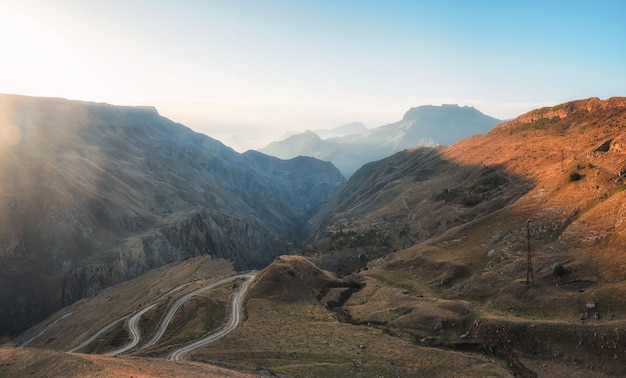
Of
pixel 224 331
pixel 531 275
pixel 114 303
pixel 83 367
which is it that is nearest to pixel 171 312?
pixel 224 331

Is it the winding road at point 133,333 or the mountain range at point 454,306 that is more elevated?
the mountain range at point 454,306

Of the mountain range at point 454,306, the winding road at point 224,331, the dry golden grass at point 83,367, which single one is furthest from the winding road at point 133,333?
the dry golden grass at point 83,367

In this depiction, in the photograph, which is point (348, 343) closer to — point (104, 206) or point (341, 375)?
point (341, 375)

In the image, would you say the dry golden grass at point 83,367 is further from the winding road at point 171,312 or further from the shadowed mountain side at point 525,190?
the shadowed mountain side at point 525,190

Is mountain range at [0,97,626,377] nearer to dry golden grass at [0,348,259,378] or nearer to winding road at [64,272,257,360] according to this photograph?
dry golden grass at [0,348,259,378]

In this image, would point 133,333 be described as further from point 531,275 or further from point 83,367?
point 531,275

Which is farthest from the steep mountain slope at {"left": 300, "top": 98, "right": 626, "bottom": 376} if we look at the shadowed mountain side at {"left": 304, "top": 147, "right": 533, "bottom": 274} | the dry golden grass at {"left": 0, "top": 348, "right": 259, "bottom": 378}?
the dry golden grass at {"left": 0, "top": 348, "right": 259, "bottom": 378}

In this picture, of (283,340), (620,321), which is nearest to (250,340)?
(283,340)

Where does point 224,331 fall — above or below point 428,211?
below
